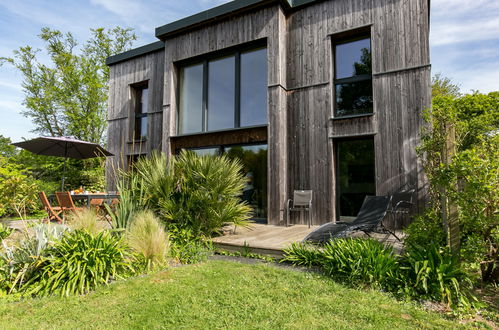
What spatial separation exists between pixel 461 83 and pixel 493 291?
20951mm

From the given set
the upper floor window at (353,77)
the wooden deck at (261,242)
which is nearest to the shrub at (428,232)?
the wooden deck at (261,242)

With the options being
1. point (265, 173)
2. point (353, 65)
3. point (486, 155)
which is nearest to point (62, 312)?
point (486, 155)

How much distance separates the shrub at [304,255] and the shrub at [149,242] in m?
1.69

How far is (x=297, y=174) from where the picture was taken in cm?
727

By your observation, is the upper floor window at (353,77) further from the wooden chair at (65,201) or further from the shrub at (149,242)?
the wooden chair at (65,201)

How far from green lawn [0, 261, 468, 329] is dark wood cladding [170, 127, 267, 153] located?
15.4ft

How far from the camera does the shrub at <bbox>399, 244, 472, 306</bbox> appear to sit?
265 cm

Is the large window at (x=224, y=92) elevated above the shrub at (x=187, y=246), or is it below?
above

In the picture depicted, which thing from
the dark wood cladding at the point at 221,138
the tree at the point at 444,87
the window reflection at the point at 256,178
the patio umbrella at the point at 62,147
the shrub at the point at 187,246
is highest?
the tree at the point at 444,87

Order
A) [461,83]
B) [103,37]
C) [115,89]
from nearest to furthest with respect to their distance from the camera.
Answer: [115,89] → [461,83] → [103,37]

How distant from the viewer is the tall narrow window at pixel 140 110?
10.9 meters

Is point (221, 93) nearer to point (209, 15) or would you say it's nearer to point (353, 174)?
point (209, 15)

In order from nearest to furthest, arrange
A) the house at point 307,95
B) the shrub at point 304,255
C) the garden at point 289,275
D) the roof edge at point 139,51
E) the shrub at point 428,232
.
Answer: the garden at point 289,275, the shrub at point 428,232, the shrub at point 304,255, the house at point 307,95, the roof edge at point 139,51

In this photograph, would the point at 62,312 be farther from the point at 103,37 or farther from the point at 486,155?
the point at 103,37
